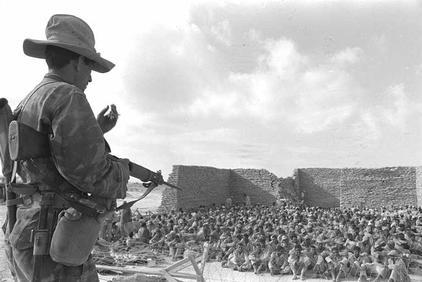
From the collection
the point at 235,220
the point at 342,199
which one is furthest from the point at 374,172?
the point at 235,220

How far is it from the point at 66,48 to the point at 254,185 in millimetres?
22858

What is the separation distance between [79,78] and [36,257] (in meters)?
0.84

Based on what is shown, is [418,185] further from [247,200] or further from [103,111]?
[103,111]

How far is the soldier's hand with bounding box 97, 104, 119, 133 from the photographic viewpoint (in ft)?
7.79

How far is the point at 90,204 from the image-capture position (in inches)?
71.3

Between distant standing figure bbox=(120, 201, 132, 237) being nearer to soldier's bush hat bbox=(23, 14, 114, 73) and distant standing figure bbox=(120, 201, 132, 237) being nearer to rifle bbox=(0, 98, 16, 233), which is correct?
rifle bbox=(0, 98, 16, 233)

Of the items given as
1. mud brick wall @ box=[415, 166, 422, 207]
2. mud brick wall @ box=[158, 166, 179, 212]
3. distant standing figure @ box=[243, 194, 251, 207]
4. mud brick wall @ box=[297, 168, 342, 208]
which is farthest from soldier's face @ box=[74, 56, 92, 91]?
mud brick wall @ box=[415, 166, 422, 207]

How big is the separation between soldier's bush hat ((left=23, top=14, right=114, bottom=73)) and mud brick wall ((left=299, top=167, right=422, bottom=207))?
75.9 ft

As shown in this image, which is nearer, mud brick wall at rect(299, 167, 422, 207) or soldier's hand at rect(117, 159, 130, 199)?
soldier's hand at rect(117, 159, 130, 199)

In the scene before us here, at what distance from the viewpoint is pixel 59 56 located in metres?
2.01

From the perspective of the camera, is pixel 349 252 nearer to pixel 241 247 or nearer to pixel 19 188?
pixel 241 247

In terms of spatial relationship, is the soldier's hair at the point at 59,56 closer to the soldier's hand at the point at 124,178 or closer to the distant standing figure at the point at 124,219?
the soldier's hand at the point at 124,178

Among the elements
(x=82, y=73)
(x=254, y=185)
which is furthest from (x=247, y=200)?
(x=82, y=73)

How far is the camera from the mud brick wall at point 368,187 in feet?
75.5
